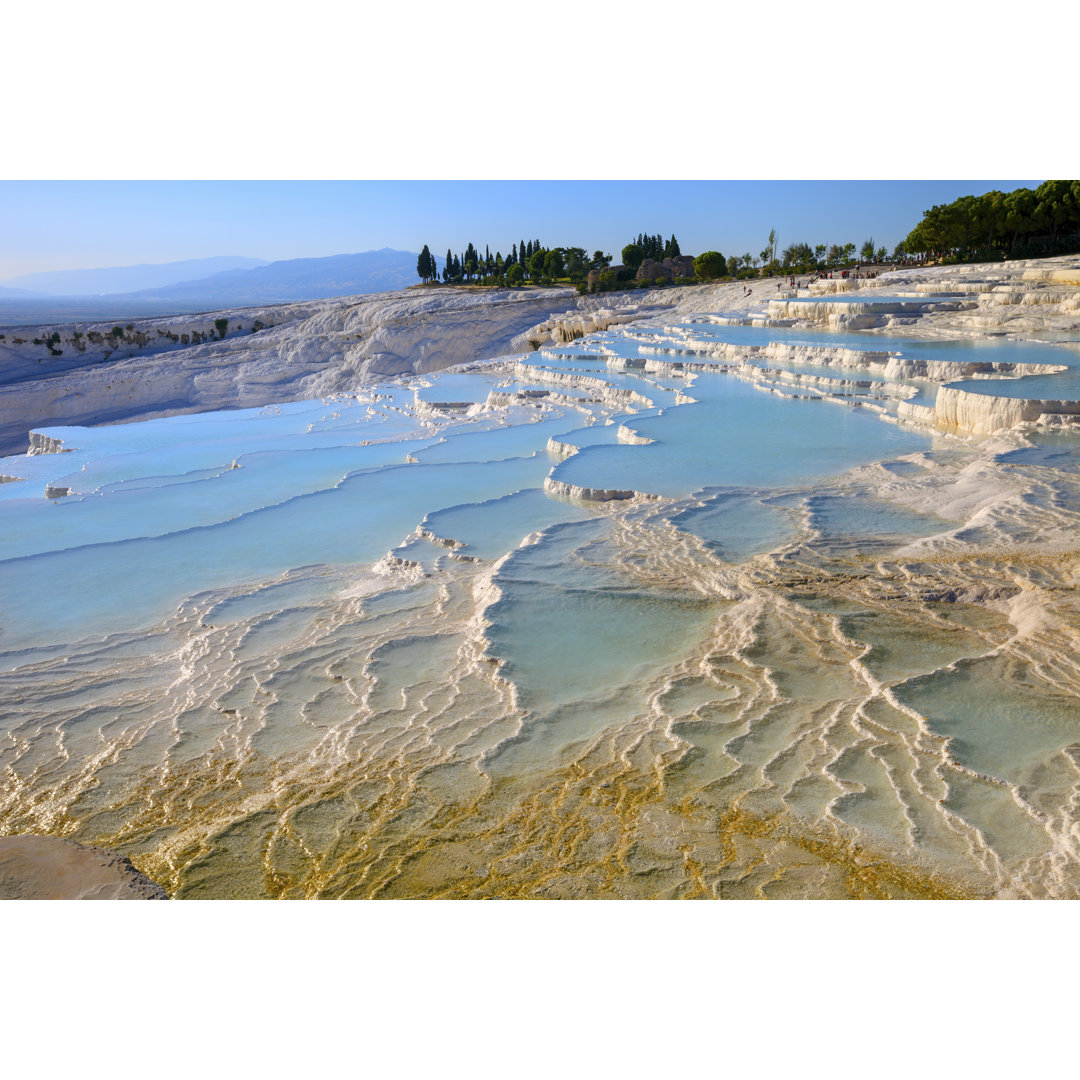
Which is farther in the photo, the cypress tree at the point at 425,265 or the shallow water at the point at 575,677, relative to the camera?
the cypress tree at the point at 425,265

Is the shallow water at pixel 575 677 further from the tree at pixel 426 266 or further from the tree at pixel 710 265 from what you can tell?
the tree at pixel 426 266

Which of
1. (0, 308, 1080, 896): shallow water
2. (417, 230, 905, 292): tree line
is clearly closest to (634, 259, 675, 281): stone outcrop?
(417, 230, 905, 292): tree line

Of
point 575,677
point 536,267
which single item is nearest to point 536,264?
point 536,267

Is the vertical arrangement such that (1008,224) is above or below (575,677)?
above

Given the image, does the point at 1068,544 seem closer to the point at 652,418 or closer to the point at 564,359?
the point at 652,418

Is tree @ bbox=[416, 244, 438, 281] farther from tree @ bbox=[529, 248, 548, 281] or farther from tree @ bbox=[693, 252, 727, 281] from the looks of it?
tree @ bbox=[693, 252, 727, 281]

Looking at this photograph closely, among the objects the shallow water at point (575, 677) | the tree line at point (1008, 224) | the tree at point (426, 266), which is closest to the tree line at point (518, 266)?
the tree at point (426, 266)

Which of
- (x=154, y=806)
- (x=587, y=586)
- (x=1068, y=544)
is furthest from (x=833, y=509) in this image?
(x=154, y=806)

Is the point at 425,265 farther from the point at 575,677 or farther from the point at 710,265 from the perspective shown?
the point at 575,677
